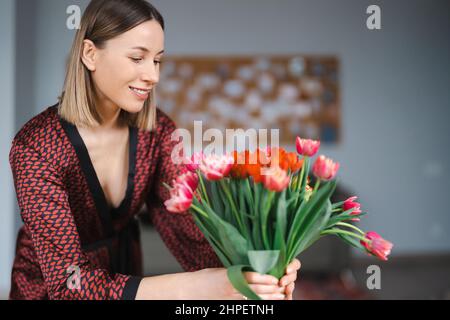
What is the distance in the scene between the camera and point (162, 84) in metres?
4.61

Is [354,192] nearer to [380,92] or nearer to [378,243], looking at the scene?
[380,92]

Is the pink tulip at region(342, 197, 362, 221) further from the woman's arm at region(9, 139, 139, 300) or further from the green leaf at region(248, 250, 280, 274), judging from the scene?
the woman's arm at region(9, 139, 139, 300)

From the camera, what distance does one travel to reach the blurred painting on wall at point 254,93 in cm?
Result: 464

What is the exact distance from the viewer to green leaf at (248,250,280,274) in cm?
73

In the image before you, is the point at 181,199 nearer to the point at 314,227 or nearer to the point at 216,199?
the point at 216,199

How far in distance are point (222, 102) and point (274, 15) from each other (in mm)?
990

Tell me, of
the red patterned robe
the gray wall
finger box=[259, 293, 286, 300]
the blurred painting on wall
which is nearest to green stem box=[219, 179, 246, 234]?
finger box=[259, 293, 286, 300]

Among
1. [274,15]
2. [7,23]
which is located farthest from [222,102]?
[7,23]

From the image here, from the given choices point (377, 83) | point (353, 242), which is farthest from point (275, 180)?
point (377, 83)

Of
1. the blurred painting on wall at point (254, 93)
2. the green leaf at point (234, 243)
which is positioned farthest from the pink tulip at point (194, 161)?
the blurred painting on wall at point (254, 93)

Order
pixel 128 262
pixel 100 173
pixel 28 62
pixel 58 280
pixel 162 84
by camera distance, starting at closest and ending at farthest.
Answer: pixel 58 280
pixel 100 173
pixel 128 262
pixel 28 62
pixel 162 84

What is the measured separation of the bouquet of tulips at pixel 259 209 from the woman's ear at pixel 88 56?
1.24ft

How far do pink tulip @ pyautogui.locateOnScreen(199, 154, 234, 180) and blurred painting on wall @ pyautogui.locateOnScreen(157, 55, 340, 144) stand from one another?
3.93m

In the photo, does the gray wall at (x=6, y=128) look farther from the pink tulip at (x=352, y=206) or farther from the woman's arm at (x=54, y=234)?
the pink tulip at (x=352, y=206)
